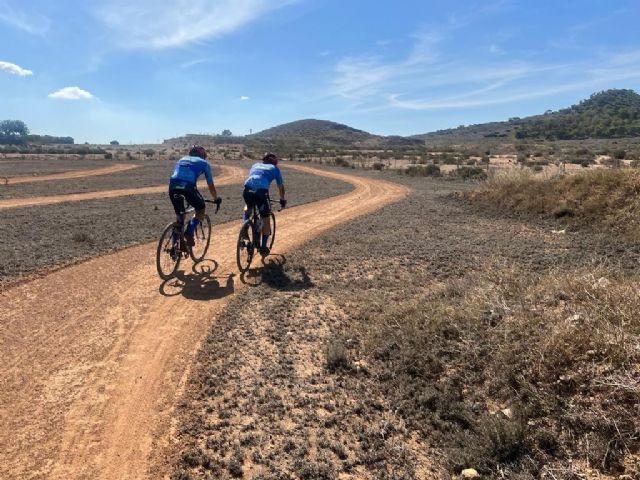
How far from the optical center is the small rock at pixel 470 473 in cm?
323

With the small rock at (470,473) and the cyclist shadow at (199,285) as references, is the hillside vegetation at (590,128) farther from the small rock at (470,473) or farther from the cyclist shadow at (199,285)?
the small rock at (470,473)

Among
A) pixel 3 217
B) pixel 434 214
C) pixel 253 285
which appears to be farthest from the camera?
pixel 434 214

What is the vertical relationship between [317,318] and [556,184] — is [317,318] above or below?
below

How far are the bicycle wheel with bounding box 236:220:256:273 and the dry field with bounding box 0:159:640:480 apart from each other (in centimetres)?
37

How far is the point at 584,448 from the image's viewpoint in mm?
3088

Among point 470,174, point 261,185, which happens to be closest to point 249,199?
point 261,185

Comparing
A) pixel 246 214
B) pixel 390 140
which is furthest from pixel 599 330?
pixel 390 140

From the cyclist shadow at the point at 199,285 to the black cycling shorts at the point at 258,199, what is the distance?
50.8 inches

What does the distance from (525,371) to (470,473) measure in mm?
1040

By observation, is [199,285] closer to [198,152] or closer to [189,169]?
[189,169]

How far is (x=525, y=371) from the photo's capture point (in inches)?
151

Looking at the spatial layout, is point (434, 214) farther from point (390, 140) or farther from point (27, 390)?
point (390, 140)

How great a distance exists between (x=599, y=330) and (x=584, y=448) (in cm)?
102

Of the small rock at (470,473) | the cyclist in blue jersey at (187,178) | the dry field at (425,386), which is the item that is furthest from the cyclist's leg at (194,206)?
the small rock at (470,473)
